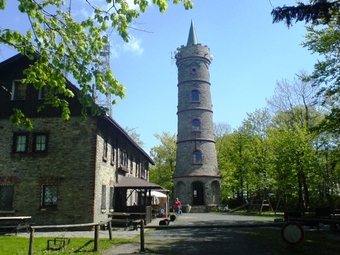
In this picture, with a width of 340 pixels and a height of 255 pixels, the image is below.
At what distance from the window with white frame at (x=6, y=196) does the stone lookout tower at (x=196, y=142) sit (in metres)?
24.1

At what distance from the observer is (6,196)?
60.4 feet

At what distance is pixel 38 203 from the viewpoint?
17969mm

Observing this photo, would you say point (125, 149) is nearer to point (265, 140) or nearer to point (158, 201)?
point (158, 201)

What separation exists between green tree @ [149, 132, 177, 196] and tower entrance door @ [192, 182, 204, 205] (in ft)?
40.5

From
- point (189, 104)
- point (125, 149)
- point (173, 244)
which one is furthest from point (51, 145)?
point (189, 104)

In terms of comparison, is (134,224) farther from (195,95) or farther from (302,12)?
(195,95)

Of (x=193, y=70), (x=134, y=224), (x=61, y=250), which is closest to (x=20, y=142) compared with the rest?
(x=134, y=224)

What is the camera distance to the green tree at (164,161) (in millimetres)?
53575

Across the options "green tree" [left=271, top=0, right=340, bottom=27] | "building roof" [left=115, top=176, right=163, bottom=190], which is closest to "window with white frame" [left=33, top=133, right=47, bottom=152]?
"building roof" [left=115, top=176, right=163, bottom=190]

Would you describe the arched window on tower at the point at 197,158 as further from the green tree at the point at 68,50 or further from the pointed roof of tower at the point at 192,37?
the green tree at the point at 68,50

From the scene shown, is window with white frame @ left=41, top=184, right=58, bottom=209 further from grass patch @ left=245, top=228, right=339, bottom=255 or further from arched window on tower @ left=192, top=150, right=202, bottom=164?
arched window on tower @ left=192, top=150, right=202, bottom=164

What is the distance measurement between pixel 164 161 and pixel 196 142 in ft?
54.5

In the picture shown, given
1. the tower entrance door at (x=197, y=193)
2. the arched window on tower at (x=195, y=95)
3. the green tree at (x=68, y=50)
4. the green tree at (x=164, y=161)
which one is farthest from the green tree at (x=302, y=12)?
the green tree at (x=164, y=161)

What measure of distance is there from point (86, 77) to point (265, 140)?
34.8m
